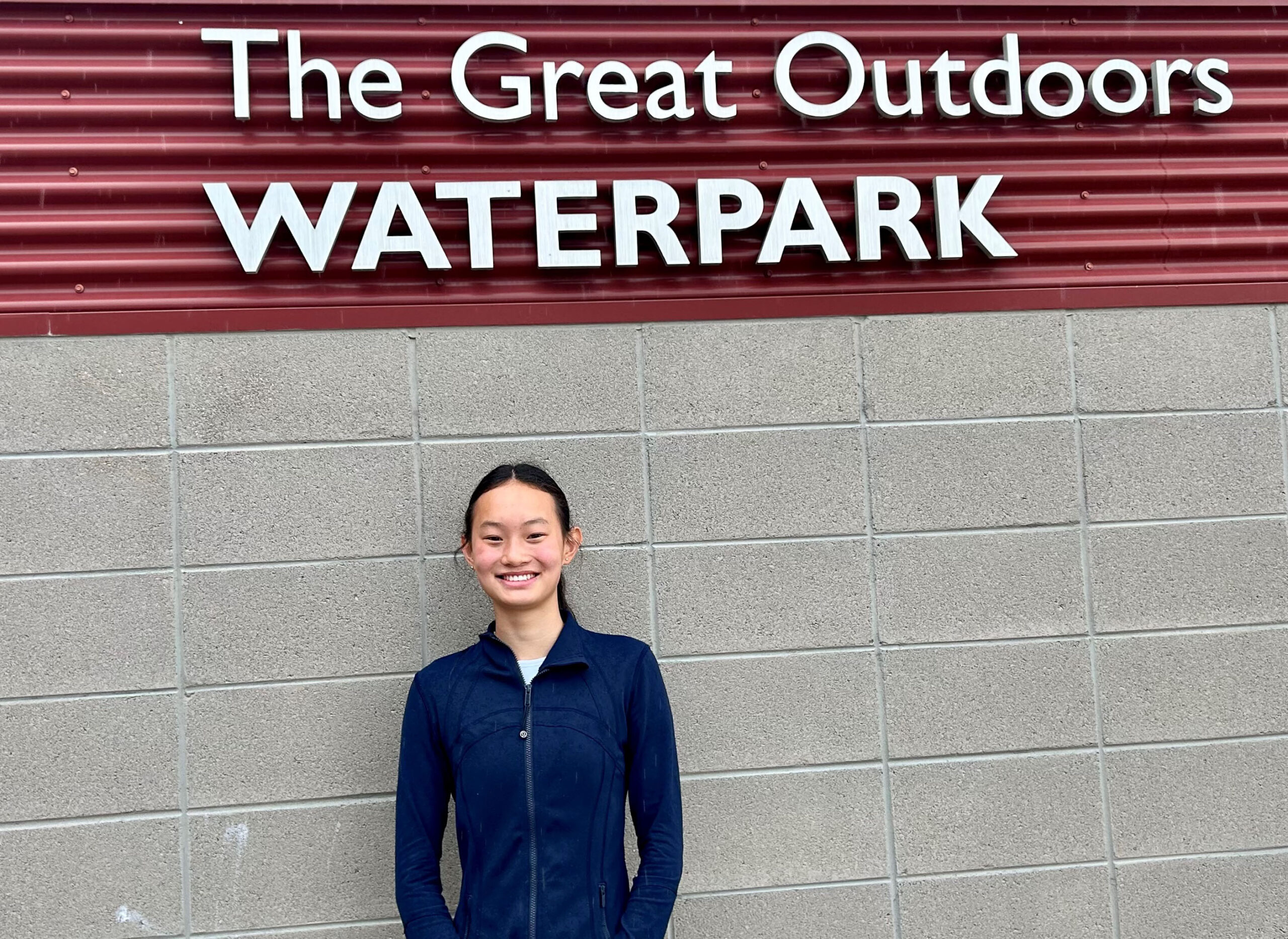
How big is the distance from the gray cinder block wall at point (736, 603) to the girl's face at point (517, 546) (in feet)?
1.42

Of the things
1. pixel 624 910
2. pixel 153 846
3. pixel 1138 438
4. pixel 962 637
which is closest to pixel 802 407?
pixel 962 637

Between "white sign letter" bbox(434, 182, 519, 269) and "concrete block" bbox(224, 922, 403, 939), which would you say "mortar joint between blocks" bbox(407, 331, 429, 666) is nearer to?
"white sign letter" bbox(434, 182, 519, 269)

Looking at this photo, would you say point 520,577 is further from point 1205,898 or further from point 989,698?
point 1205,898

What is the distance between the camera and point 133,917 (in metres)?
2.85

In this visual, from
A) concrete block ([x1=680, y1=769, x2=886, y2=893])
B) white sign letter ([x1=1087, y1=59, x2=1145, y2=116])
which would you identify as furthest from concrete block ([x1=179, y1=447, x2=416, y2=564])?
white sign letter ([x1=1087, y1=59, x2=1145, y2=116])

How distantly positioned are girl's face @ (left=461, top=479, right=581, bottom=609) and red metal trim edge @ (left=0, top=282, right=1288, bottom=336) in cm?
67

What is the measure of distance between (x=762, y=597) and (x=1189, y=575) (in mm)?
1259

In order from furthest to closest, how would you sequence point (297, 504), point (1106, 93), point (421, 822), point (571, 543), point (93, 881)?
point (1106, 93) < point (297, 504) < point (93, 881) < point (571, 543) < point (421, 822)

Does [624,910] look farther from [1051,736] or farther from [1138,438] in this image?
[1138,438]

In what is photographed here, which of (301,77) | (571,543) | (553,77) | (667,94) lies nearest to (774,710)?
(571,543)

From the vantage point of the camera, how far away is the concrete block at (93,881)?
2.82m

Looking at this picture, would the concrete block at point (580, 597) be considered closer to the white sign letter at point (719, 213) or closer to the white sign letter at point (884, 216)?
the white sign letter at point (719, 213)

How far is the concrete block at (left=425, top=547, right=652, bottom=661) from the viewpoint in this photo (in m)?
2.96

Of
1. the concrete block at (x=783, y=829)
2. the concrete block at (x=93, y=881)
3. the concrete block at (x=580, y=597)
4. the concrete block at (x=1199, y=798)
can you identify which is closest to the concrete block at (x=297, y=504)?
the concrete block at (x=580, y=597)
